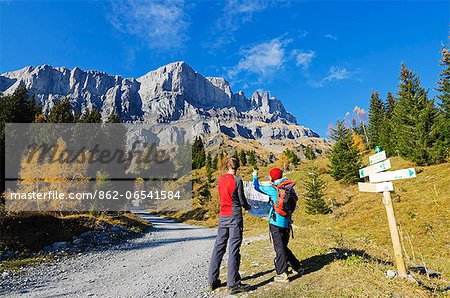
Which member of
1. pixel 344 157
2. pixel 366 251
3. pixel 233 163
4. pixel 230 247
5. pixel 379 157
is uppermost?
pixel 344 157

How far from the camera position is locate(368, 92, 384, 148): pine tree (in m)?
66.4

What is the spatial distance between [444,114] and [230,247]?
138ft

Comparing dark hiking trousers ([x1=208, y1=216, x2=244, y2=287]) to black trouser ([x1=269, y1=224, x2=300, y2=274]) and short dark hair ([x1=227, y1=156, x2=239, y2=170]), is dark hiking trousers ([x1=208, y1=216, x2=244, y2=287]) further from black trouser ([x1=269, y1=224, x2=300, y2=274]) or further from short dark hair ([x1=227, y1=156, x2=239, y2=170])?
short dark hair ([x1=227, y1=156, x2=239, y2=170])

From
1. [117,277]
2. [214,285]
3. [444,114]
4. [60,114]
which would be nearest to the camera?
[214,285]

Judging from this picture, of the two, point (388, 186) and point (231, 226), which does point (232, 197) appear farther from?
point (388, 186)

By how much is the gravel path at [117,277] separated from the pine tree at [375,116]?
6605 centimetres

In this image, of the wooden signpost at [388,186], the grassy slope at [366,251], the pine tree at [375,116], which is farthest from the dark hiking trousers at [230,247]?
the pine tree at [375,116]

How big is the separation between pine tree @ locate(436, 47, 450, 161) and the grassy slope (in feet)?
21.2

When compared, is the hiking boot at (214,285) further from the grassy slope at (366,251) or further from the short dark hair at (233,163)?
the short dark hair at (233,163)

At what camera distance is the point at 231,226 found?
6527 mm

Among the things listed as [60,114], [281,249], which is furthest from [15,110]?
[281,249]

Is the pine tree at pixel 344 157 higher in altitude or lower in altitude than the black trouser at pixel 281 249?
higher

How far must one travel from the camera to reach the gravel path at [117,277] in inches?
295

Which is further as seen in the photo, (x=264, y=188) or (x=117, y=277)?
(x=117, y=277)
